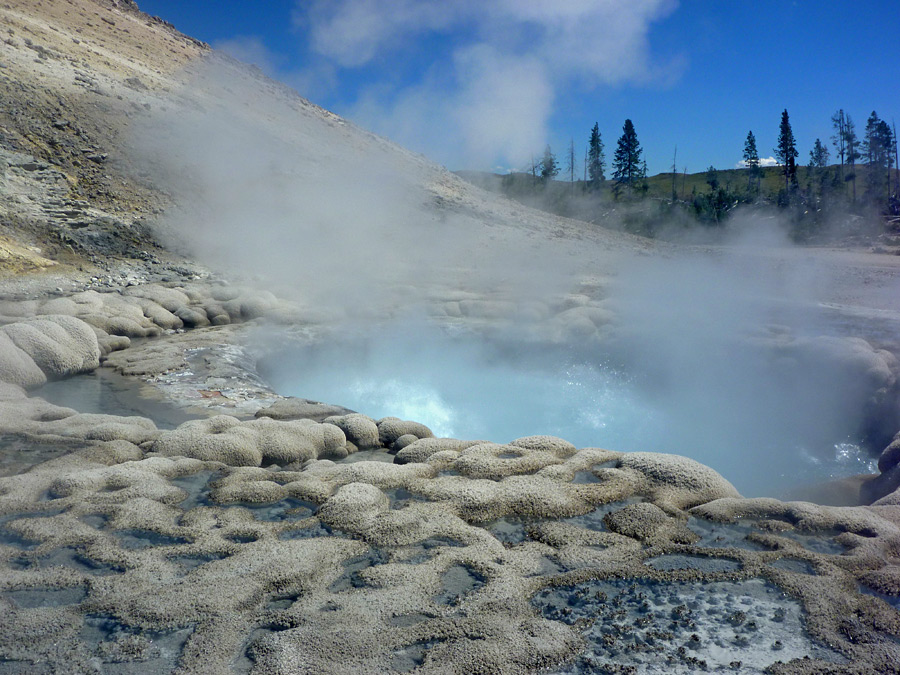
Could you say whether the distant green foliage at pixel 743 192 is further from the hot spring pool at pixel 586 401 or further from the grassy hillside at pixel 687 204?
the hot spring pool at pixel 586 401

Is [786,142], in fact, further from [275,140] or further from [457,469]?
[457,469]

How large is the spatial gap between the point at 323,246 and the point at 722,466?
1000 centimetres

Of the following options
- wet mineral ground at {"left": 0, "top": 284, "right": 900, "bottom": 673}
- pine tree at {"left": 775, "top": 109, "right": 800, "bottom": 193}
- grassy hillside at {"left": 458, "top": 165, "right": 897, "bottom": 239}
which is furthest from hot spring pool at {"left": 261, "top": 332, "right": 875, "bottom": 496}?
pine tree at {"left": 775, "top": 109, "right": 800, "bottom": 193}

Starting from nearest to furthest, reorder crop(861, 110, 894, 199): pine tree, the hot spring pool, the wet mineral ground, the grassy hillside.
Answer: the wet mineral ground < the hot spring pool < the grassy hillside < crop(861, 110, 894, 199): pine tree

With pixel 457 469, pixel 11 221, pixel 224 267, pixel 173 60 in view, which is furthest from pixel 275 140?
pixel 457 469

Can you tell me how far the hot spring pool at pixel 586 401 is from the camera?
18.2 ft

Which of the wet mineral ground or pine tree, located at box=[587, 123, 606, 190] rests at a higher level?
pine tree, located at box=[587, 123, 606, 190]

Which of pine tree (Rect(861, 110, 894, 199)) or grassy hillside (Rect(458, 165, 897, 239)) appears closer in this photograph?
grassy hillside (Rect(458, 165, 897, 239))

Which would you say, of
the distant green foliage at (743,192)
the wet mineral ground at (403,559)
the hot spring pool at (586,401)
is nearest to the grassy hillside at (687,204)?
the distant green foliage at (743,192)

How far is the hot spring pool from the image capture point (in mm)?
5555

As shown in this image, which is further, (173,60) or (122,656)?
(173,60)

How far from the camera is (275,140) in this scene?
17516 mm

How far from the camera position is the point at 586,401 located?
21.4 feet

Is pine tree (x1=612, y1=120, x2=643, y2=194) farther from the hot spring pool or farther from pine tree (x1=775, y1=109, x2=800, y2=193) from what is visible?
the hot spring pool
